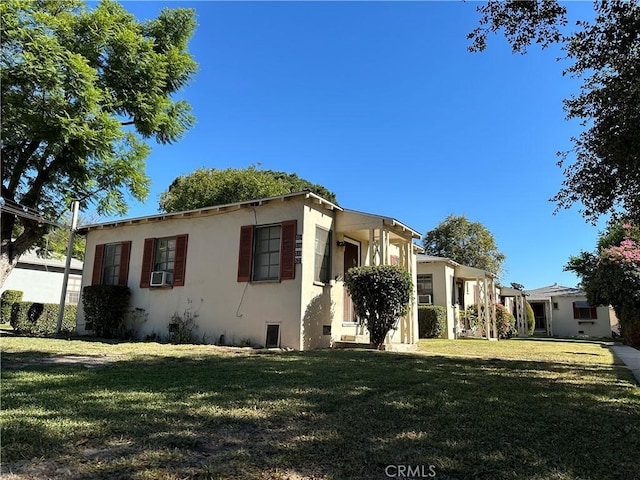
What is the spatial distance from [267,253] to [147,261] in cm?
420

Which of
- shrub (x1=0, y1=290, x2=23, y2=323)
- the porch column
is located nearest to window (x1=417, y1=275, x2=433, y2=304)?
the porch column

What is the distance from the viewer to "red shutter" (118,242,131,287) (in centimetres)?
1311

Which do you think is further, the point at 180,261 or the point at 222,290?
the point at 180,261

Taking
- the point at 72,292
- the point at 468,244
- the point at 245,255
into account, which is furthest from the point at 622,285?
the point at 72,292

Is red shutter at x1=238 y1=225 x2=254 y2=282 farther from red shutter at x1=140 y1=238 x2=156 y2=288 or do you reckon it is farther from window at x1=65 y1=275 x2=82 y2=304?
window at x1=65 y1=275 x2=82 y2=304

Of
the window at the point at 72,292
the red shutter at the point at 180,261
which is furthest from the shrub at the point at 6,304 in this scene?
the red shutter at the point at 180,261

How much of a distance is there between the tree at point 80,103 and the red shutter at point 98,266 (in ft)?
4.35

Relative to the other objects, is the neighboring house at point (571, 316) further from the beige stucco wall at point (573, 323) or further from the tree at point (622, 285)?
the tree at point (622, 285)

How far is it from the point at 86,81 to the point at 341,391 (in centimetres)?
1043

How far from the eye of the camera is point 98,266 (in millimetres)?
13883

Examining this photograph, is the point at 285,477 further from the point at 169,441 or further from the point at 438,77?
the point at 438,77

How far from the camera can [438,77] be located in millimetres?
12266

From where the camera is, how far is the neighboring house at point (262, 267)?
10.1m

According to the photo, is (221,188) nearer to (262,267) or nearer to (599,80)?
(262,267)
